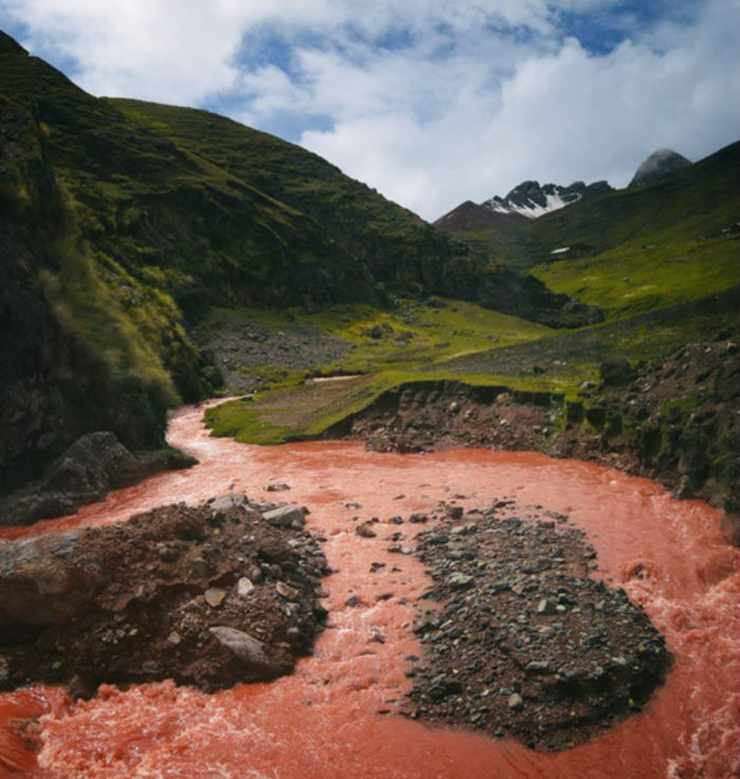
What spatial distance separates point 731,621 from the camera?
15.5 meters

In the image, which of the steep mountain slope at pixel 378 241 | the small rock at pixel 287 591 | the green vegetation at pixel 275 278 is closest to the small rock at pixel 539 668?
the small rock at pixel 287 591

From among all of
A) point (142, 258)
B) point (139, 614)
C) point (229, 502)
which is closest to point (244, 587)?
point (139, 614)

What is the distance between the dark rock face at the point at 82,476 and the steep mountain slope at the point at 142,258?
1.31m

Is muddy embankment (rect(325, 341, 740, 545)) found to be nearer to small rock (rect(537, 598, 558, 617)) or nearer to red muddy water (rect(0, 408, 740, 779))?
red muddy water (rect(0, 408, 740, 779))

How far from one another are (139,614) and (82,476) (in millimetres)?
21112

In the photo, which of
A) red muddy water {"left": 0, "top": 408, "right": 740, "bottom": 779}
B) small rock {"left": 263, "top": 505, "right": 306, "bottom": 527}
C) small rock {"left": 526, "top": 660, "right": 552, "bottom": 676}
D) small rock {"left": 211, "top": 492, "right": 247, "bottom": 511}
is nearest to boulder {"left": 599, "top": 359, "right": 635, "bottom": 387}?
red muddy water {"left": 0, "top": 408, "right": 740, "bottom": 779}

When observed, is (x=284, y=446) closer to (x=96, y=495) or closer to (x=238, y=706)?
(x=96, y=495)

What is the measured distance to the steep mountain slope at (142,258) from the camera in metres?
35.0

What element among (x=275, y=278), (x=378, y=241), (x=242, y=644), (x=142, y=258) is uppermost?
(x=378, y=241)

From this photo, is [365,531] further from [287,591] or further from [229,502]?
[287,591]

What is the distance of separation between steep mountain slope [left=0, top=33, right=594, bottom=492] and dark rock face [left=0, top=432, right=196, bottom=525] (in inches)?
51.7

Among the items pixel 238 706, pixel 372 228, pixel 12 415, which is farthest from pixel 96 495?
pixel 372 228

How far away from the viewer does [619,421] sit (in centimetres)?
3466

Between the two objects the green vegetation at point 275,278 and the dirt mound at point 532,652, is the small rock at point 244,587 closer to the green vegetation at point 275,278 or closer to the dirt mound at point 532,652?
the dirt mound at point 532,652
